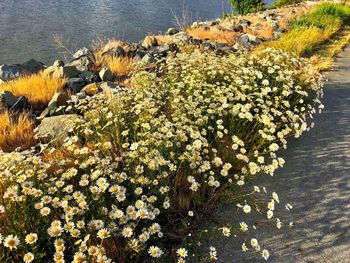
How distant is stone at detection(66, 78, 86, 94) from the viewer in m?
6.11

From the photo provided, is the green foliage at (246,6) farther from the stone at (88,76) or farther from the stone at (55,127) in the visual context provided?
the stone at (55,127)

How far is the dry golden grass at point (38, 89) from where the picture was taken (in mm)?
5746

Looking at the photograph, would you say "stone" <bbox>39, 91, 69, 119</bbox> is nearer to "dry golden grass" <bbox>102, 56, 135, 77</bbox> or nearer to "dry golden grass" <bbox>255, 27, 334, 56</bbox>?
"dry golden grass" <bbox>102, 56, 135, 77</bbox>

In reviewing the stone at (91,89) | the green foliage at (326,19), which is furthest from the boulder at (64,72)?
the green foliage at (326,19)

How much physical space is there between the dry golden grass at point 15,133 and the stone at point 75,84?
1.31 meters

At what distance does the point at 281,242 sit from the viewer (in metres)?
3.04

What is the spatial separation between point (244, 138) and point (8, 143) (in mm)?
3009

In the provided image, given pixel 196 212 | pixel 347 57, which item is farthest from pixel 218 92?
pixel 347 57

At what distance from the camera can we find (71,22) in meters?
18.0

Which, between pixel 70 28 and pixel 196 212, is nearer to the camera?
pixel 196 212

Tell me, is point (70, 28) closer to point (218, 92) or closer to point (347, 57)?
point (347, 57)

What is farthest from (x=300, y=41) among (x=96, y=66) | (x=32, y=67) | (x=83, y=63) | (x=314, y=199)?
(x=32, y=67)

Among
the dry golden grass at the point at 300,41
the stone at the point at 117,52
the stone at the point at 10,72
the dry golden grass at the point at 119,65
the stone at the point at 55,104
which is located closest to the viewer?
the stone at the point at 55,104

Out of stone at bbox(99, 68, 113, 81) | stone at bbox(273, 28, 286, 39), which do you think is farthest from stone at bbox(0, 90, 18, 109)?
stone at bbox(273, 28, 286, 39)
